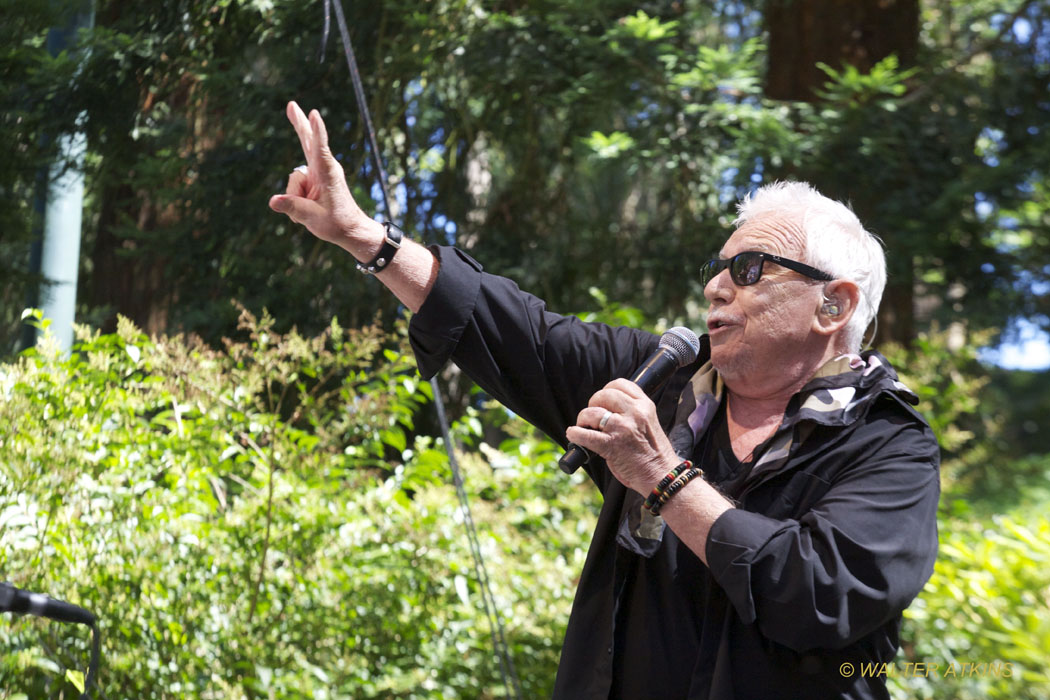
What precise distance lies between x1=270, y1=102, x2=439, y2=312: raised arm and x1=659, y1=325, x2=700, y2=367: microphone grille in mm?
486

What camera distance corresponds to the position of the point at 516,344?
200cm

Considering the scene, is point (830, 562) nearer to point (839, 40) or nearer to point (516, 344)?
point (516, 344)

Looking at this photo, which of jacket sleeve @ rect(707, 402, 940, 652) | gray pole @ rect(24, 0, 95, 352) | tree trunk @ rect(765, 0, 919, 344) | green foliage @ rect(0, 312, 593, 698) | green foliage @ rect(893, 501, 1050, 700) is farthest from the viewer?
tree trunk @ rect(765, 0, 919, 344)

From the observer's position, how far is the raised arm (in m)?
1.86

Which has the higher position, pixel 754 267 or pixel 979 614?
pixel 754 267

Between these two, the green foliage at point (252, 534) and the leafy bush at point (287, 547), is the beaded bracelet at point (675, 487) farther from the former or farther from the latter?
the green foliage at point (252, 534)

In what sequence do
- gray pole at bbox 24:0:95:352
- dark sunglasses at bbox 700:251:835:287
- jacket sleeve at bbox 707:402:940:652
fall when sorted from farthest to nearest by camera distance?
gray pole at bbox 24:0:95:352 → dark sunglasses at bbox 700:251:835:287 → jacket sleeve at bbox 707:402:940:652

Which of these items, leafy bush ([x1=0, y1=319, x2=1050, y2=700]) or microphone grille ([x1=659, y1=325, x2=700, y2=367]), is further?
leafy bush ([x1=0, y1=319, x2=1050, y2=700])

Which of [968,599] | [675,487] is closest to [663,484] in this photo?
[675,487]

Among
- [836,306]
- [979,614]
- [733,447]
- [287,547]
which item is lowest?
[979,614]

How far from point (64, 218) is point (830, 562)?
101 inches

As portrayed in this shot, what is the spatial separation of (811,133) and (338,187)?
3.52 metres

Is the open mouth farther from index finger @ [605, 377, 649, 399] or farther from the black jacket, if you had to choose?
index finger @ [605, 377, 649, 399]

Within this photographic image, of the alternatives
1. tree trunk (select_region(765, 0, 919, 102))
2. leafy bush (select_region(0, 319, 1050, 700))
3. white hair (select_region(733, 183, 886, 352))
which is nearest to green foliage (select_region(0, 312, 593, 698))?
leafy bush (select_region(0, 319, 1050, 700))
